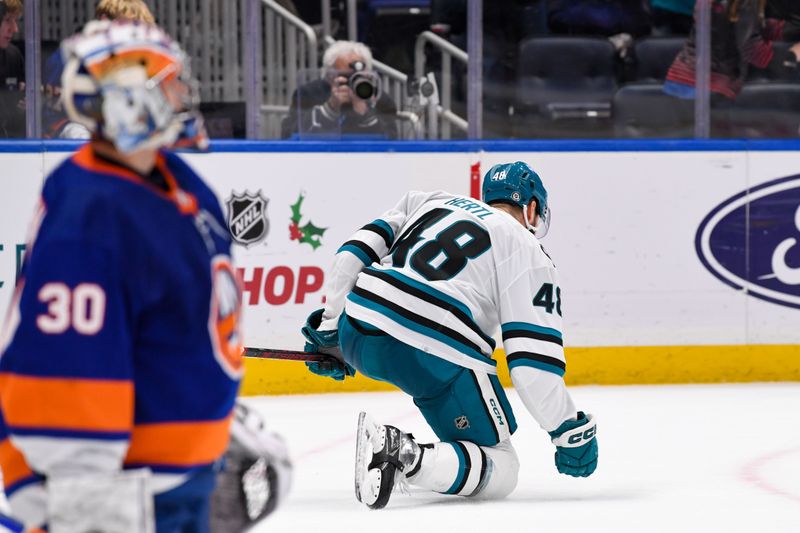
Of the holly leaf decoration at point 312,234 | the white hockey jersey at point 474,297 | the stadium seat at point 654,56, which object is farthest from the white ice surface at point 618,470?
the stadium seat at point 654,56

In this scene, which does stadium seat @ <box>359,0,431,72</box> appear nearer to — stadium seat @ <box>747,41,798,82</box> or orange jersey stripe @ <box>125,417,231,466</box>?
stadium seat @ <box>747,41,798,82</box>

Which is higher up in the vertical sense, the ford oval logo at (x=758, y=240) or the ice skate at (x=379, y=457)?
the ford oval logo at (x=758, y=240)

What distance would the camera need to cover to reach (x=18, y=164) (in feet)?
17.0

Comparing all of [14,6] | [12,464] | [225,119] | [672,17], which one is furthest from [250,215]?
[12,464]

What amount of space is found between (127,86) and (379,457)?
1.88 m

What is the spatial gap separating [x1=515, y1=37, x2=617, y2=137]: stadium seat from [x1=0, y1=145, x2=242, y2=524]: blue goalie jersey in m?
4.29

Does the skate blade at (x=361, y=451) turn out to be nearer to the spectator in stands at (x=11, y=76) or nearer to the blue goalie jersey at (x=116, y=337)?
the blue goalie jersey at (x=116, y=337)

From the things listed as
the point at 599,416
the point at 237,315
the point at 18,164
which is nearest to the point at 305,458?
the point at 599,416

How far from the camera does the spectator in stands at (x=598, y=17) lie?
19.5 ft

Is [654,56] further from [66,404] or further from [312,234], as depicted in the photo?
[66,404]

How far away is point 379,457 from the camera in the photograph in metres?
3.27

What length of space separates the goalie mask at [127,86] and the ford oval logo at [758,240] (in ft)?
14.4

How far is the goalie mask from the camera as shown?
4.90ft

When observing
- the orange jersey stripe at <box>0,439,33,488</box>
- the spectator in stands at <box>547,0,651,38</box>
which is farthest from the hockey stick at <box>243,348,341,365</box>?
the spectator in stands at <box>547,0,651,38</box>
